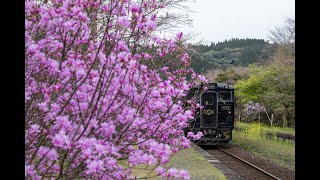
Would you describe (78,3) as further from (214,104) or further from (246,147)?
(246,147)

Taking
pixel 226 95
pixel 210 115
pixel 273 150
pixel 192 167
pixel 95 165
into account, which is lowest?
pixel 273 150

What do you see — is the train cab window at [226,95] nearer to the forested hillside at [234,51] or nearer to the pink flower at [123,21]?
the pink flower at [123,21]

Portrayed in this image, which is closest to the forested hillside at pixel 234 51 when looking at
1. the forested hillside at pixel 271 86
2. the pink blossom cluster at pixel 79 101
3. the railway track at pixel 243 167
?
the forested hillside at pixel 271 86

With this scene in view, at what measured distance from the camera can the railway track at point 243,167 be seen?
10833mm

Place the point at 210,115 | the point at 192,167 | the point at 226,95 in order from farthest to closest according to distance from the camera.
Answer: the point at 226,95 < the point at 210,115 < the point at 192,167

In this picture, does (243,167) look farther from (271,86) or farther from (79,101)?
(271,86)

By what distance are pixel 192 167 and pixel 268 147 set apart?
8.62 m

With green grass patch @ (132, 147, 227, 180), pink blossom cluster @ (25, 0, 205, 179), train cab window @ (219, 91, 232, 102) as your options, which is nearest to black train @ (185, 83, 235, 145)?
train cab window @ (219, 91, 232, 102)

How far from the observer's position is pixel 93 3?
9.23ft

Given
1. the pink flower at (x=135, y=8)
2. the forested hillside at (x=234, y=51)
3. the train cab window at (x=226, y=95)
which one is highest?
the forested hillside at (x=234, y=51)

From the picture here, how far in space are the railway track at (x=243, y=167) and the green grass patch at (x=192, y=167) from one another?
1325mm

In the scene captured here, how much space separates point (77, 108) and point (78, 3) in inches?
28.9

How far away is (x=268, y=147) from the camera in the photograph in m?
17.2

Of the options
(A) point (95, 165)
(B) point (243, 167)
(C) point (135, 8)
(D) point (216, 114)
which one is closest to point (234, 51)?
(D) point (216, 114)
